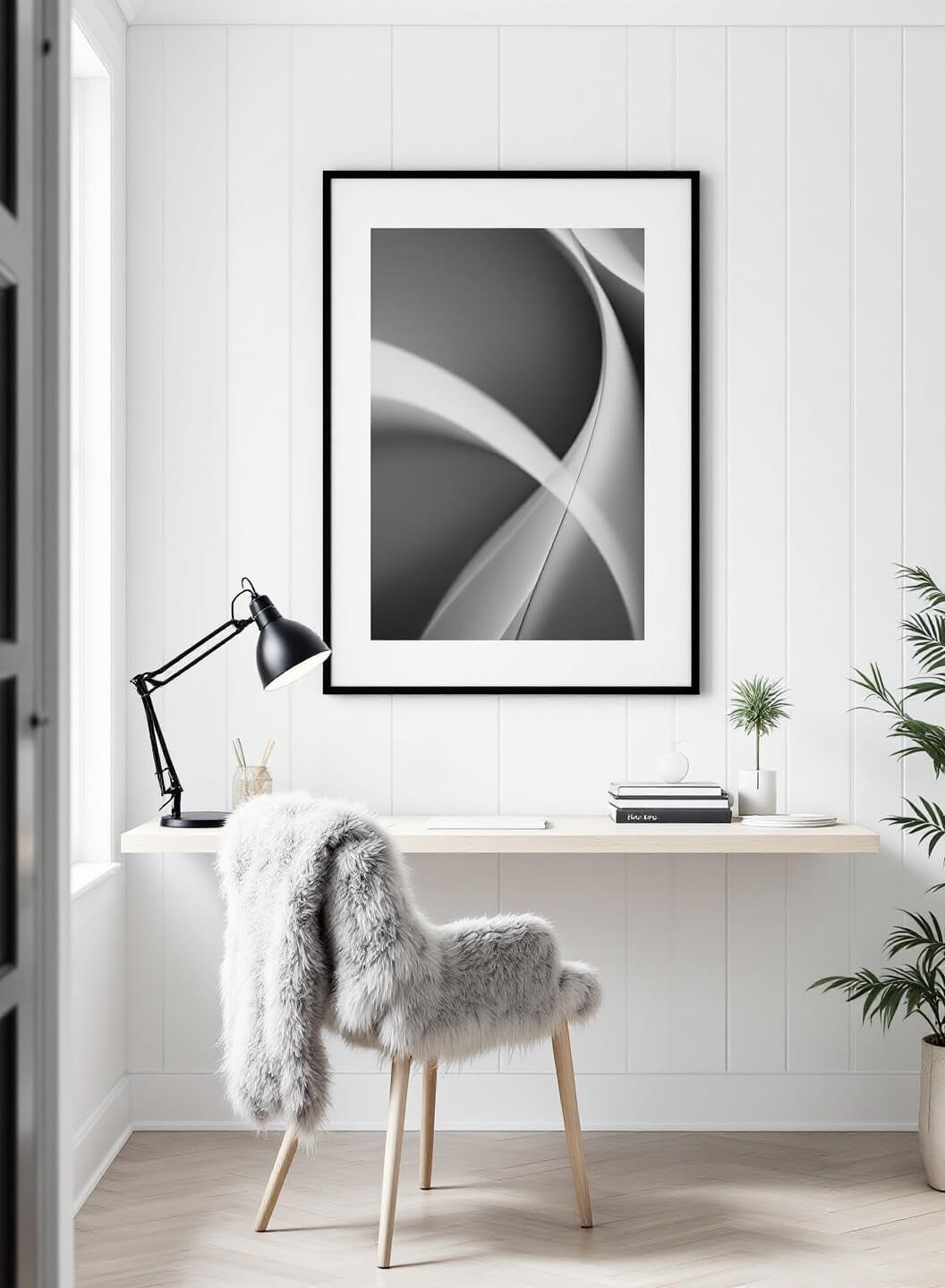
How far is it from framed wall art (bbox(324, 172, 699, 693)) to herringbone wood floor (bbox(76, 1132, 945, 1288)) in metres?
1.10

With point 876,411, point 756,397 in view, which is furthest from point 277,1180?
point 876,411

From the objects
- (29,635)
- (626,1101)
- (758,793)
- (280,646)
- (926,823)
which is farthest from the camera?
(626,1101)

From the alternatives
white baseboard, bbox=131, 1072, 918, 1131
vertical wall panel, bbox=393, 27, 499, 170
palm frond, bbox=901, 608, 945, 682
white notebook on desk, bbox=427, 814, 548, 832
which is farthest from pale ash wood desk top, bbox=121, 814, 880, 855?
vertical wall panel, bbox=393, 27, 499, 170

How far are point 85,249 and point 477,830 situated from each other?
65.1 inches

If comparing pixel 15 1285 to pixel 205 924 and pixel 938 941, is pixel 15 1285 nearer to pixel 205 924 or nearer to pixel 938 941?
pixel 205 924

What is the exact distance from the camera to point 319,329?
10.3 ft

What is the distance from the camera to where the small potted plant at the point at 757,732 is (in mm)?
2965

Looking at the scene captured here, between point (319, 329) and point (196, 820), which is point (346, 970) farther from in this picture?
point (319, 329)

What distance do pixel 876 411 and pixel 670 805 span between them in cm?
113

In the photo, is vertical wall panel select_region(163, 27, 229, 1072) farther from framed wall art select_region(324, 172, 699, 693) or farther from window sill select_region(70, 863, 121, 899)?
framed wall art select_region(324, 172, 699, 693)

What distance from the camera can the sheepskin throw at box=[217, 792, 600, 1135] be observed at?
2.21 m

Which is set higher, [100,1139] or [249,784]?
[249,784]

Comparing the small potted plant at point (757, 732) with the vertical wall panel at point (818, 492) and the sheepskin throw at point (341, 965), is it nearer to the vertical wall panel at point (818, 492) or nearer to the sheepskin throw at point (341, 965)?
the vertical wall panel at point (818, 492)

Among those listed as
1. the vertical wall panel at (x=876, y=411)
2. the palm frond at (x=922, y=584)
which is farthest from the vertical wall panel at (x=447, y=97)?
the palm frond at (x=922, y=584)
